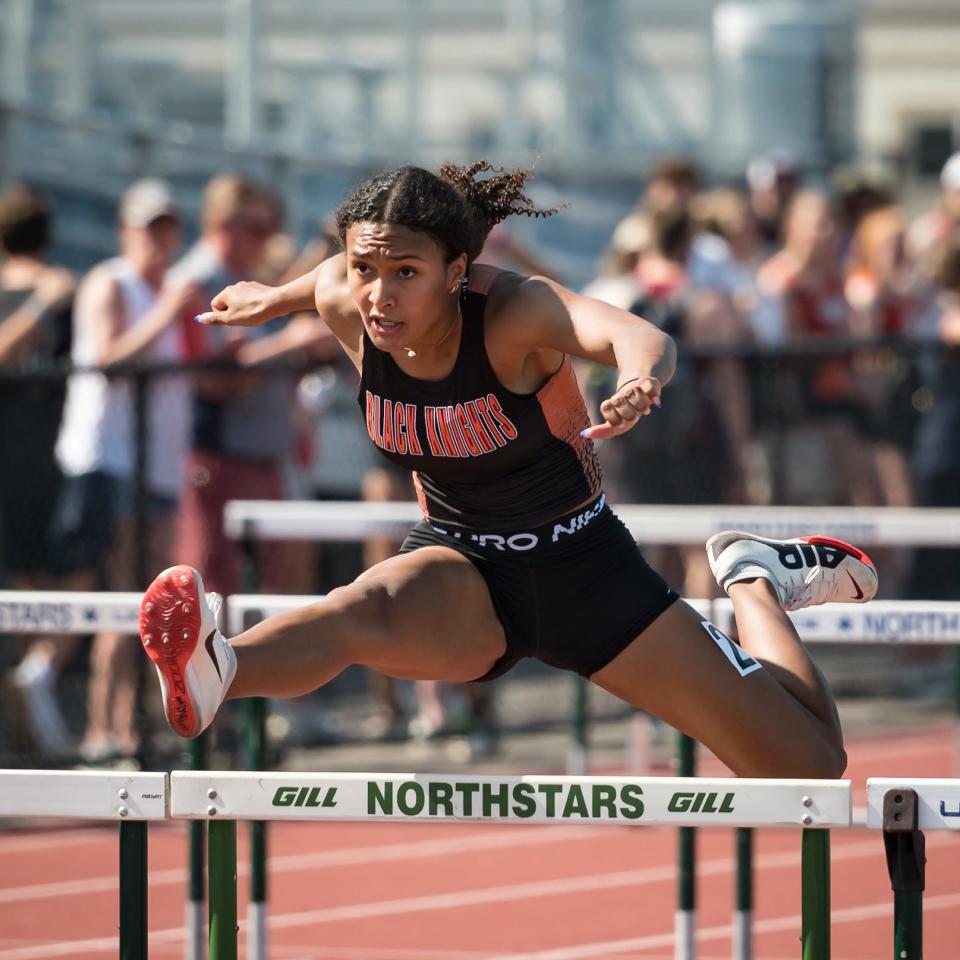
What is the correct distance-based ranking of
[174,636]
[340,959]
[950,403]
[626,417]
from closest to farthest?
[626,417], [174,636], [340,959], [950,403]

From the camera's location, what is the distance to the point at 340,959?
5.59 meters

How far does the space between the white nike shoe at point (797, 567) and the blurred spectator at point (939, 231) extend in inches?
203

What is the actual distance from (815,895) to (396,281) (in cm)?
158

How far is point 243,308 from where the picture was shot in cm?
457

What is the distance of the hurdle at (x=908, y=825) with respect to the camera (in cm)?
321

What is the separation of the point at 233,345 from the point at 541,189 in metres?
5.64

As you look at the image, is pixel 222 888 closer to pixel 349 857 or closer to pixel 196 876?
pixel 196 876

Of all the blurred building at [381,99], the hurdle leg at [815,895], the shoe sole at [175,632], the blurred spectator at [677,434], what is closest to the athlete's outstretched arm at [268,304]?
the shoe sole at [175,632]

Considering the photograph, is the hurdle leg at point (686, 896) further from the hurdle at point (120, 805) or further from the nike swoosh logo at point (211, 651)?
the hurdle at point (120, 805)

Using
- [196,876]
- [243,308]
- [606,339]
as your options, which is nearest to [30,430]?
[196,876]

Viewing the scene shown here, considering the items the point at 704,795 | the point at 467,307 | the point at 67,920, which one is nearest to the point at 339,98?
the point at 67,920

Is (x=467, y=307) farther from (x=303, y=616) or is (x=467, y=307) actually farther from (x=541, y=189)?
(x=541, y=189)

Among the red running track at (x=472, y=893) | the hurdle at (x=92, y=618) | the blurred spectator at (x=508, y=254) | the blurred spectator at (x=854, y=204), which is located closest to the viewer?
the hurdle at (x=92, y=618)

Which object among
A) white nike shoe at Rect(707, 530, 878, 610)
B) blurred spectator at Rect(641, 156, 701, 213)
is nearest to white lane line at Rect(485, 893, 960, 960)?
white nike shoe at Rect(707, 530, 878, 610)
